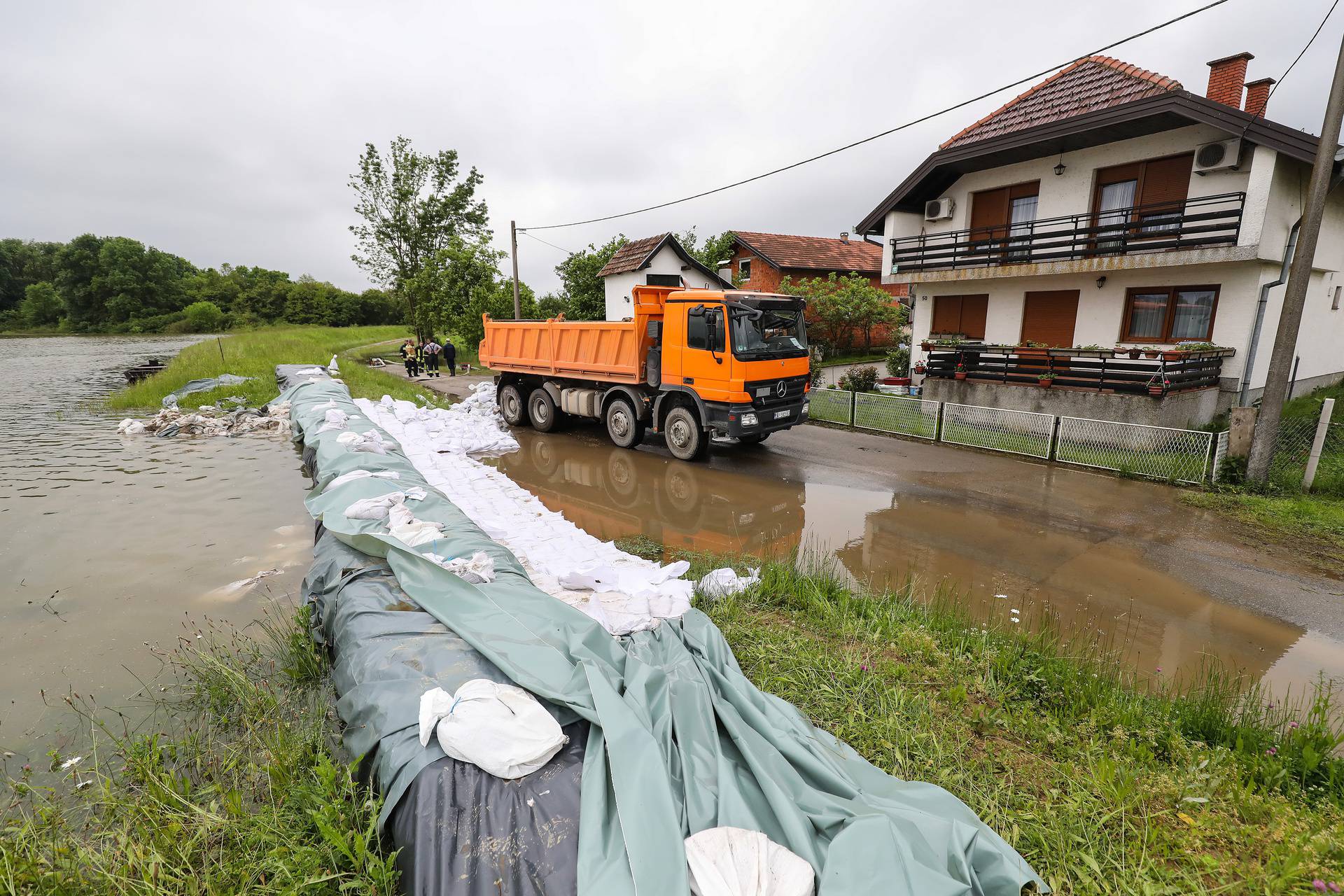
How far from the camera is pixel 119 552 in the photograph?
5.85 m

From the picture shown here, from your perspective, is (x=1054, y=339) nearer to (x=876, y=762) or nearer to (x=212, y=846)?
(x=876, y=762)

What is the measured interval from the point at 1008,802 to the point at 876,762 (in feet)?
1.86

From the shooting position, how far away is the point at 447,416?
40.1 feet

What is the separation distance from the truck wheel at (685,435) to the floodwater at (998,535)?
23cm

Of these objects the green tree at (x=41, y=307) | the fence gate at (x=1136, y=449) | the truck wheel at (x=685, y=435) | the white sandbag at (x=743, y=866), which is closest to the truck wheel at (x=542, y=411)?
the truck wheel at (x=685, y=435)

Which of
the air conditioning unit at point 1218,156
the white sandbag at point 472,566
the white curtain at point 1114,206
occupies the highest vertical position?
the air conditioning unit at point 1218,156

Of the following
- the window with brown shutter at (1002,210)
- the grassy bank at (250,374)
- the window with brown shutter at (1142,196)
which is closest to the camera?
the window with brown shutter at (1142,196)

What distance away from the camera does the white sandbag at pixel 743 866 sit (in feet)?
6.38

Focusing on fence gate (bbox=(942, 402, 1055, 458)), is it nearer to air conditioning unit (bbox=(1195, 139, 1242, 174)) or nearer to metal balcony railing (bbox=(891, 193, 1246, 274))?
metal balcony railing (bbox=(891, 193, 1246, 274))

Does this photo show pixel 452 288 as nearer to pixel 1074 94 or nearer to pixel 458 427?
pixel 458 427

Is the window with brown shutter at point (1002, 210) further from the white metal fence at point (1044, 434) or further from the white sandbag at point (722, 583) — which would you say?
the white sandbag at point (722, 583)

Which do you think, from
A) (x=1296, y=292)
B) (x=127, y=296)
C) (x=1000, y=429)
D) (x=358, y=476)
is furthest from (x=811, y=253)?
(x=127, y=296)

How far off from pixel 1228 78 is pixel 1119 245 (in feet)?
13.8

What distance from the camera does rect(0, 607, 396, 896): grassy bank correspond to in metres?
2.16
